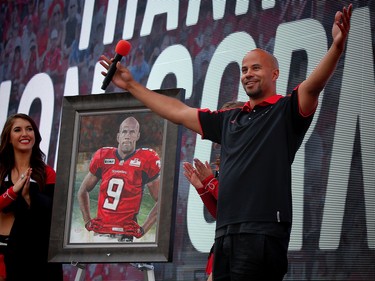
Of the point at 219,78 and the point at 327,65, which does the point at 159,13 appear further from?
the point at 327,65

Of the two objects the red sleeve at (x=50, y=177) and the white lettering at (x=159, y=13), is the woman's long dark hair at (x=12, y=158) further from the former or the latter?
the white lettering at (x=159, y=13)

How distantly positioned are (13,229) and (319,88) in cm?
187

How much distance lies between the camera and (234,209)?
7.00ft

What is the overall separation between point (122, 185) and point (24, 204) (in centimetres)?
48

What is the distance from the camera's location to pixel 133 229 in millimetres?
3297

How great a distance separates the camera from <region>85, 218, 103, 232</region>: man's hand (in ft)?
11.1

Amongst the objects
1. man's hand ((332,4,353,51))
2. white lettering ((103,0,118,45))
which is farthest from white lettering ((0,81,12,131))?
man's hand ((332,4,353,51))

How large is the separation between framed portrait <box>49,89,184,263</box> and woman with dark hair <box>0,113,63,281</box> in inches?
4.6

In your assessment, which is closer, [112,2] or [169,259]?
[169,259]

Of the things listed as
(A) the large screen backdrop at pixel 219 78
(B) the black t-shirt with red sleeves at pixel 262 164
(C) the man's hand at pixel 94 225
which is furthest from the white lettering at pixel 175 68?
(B) the black t-shirt with red sleeves at pixel 262 164

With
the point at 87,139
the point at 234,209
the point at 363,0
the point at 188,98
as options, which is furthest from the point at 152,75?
the point at 234,209

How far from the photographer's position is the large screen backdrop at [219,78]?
349cm

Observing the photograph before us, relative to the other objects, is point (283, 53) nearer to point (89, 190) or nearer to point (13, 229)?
point (89, 190)

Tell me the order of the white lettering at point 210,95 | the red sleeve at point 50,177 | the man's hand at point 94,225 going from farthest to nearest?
the white lettering at point 210,95, the red sleeve at point 50,177, the man's hand at point 94,225
